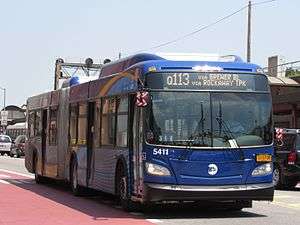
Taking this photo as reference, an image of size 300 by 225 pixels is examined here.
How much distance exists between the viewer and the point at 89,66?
213 ft

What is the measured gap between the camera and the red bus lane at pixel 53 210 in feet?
41.1

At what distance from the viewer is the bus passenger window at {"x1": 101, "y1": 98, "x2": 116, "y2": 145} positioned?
15.0 m

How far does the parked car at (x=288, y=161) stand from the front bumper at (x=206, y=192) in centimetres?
896

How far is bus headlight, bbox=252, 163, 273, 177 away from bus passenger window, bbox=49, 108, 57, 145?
9.41 m

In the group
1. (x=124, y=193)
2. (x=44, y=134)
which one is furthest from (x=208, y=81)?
(x=44, y=134)

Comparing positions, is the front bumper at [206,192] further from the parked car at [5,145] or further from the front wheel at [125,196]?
the parked car at [5,145]

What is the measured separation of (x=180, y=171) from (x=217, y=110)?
1.39 metres

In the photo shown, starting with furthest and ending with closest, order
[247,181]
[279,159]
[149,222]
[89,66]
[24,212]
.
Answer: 1. [89,66]
2. [279,159]
3. [24,212]
4. [247,181]
5. [149,222]

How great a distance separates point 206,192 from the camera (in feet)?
41.9

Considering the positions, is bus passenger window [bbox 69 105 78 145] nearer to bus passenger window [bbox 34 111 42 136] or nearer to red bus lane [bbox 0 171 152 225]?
red bus lane [bbox 0 171 152 225]

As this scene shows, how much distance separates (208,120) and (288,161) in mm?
9765

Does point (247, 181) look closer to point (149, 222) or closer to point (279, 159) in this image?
point (149, 222)

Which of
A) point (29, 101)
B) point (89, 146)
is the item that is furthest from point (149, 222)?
point (29, 101)

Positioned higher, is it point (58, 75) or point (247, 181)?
point (58, 75)
